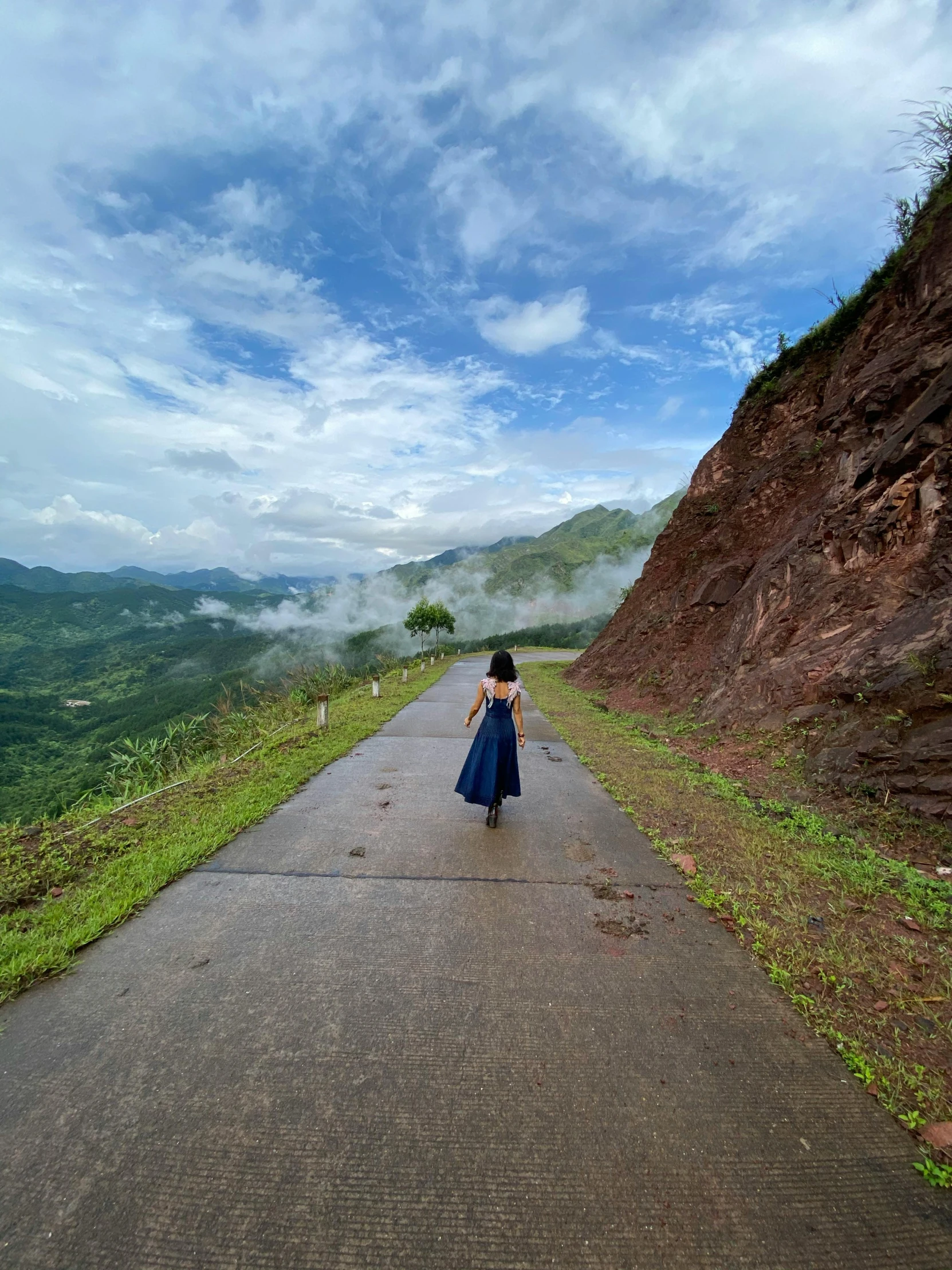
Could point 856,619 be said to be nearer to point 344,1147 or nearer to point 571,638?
point 344,1147

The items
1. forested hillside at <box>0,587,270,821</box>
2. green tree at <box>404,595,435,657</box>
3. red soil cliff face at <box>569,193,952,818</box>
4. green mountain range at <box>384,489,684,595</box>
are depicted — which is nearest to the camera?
red soil cliff face at <box>569,193,952,818</box>

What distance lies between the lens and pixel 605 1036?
8.07 ft

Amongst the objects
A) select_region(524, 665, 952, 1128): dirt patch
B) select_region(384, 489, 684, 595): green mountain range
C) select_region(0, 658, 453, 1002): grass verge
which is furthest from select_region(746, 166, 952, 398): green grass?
select_region(384, 489, 684, 595): green mountain range

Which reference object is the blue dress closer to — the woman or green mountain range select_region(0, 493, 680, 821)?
the woman

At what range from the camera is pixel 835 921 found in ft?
11.3

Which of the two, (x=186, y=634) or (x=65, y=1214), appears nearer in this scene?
(x=65, y=1214)

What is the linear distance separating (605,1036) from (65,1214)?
208cm

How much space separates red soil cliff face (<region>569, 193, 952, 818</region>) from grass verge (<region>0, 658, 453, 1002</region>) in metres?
6.27

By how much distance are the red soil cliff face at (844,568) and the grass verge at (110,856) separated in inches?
247

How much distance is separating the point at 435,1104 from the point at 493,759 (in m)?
3.10

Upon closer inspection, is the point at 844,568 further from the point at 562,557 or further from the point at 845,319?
the point at 562,557

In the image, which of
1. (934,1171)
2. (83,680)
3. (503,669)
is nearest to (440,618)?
(503,669)

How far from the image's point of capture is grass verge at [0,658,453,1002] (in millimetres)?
3127

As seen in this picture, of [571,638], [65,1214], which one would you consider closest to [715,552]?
[65,1214]
